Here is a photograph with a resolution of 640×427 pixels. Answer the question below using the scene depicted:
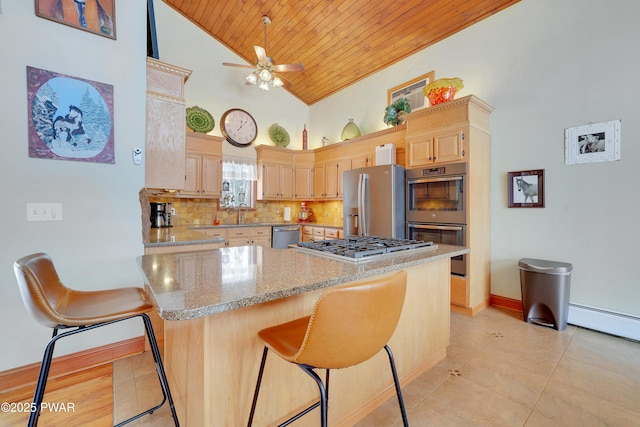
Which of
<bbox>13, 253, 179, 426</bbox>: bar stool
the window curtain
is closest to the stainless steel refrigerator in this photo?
the window curtain

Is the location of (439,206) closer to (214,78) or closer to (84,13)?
(84,13)

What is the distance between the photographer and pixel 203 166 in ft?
14.4

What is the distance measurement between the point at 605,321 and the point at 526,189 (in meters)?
1.43

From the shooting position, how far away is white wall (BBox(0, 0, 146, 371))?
1.81m

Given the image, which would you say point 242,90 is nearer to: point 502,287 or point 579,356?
point 502,287

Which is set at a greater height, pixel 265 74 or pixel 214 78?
pixel 214 78

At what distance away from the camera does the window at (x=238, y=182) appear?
194 inches

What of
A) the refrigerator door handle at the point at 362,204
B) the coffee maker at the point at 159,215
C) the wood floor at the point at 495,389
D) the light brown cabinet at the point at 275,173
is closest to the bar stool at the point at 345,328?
the wood floor at the point at 495,389

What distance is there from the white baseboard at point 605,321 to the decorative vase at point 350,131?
3654 mm

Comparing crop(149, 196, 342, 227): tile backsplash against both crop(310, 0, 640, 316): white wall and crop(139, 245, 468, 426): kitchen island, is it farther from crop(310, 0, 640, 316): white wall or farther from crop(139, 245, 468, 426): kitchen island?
crop(139, 245, 468, 426): kitchen island

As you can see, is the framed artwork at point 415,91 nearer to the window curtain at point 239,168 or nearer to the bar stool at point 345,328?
the window curtain at point 239,168

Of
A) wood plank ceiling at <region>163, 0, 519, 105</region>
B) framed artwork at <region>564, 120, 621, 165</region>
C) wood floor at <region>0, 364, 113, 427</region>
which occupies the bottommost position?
wood floor at <region>0, 364, 113, 427</region>

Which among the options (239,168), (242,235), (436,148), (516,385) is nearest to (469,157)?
(436,148)

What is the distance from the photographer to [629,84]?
8.21ft
